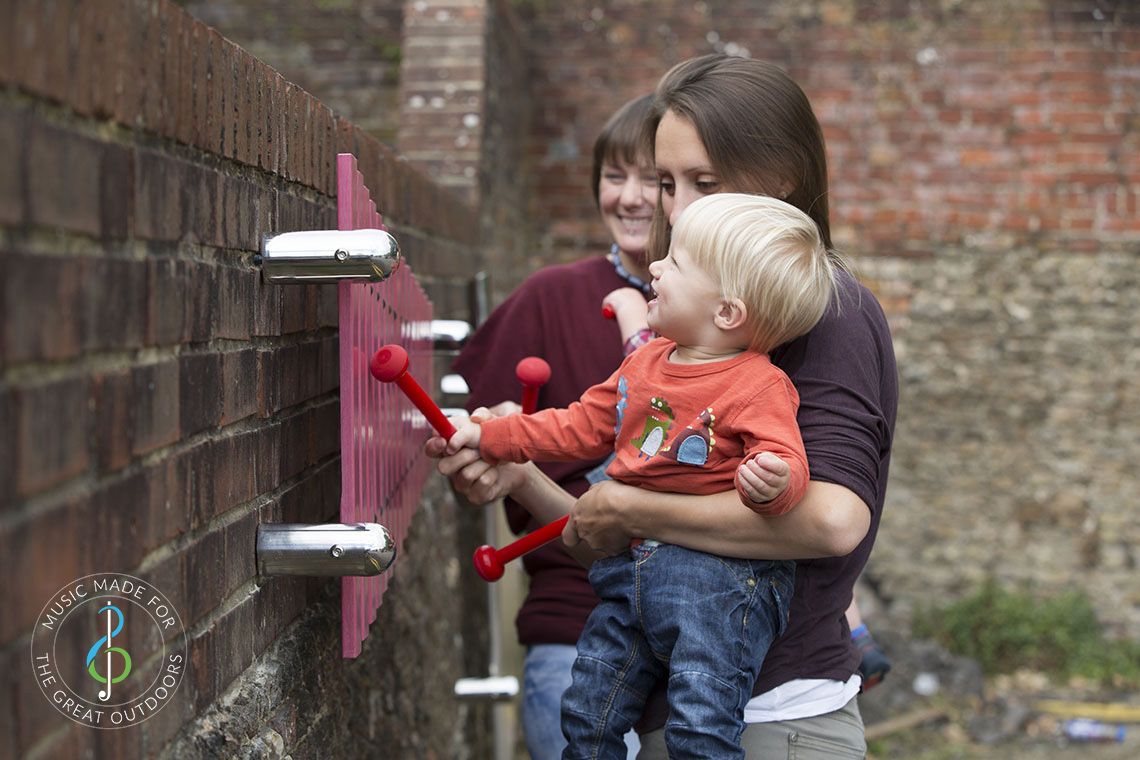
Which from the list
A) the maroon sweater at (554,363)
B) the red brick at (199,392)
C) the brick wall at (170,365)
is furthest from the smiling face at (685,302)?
the maroon sweater at (554,363)

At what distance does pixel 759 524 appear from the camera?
1781 mm

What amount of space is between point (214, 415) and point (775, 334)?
2.51 feet

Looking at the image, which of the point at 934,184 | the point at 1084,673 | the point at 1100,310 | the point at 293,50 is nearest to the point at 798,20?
the point at 934,184

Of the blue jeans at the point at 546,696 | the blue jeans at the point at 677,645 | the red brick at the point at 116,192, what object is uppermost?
the red brick at the point at 116,192

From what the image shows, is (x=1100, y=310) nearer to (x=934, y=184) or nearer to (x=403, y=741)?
(x=934, y=184)

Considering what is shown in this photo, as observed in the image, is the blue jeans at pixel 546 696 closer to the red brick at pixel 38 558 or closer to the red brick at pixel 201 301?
the red brick at pixel 201 301

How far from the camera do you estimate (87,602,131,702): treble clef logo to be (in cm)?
118

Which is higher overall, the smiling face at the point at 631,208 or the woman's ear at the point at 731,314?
the smiling face at the point at 631,208

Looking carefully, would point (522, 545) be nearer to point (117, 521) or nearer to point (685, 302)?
point (685, 302)

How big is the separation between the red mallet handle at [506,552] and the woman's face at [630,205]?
2.62 ft

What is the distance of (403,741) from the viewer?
9.58 ft

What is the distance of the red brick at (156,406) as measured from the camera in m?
1.26

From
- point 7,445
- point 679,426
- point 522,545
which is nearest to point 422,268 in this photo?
point 522,545

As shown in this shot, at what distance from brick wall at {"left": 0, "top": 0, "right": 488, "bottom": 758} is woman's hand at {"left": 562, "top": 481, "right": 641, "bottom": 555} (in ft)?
1.42
